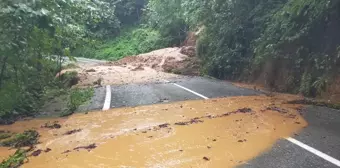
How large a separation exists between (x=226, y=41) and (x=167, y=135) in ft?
42.5

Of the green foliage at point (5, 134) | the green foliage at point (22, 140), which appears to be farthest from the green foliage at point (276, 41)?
the green foliage at point (5, 134)

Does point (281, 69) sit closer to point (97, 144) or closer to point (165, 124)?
point (165, 124)

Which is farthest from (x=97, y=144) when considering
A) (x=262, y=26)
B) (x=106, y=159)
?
(x=262, y=26)

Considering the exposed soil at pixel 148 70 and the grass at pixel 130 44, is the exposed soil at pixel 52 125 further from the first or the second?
the grass at pixel 130 44

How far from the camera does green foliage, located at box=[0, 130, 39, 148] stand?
23.8 ft

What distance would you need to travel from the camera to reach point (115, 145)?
6668mm

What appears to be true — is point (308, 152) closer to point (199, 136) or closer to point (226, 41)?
point (199, 136)

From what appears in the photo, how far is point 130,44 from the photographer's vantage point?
4784 centimetres

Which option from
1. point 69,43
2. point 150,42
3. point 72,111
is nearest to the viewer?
point 72,111

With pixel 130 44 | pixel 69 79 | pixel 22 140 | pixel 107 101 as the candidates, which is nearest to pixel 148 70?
pixel 69 79

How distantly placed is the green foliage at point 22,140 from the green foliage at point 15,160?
0.80 m

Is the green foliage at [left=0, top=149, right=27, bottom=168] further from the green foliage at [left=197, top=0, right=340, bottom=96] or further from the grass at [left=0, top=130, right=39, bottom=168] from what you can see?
the green foliage at [left=197, top=0, right=340, bottom=96]

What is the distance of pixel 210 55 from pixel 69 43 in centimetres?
768

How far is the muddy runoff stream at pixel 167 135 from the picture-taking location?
19.2ft
